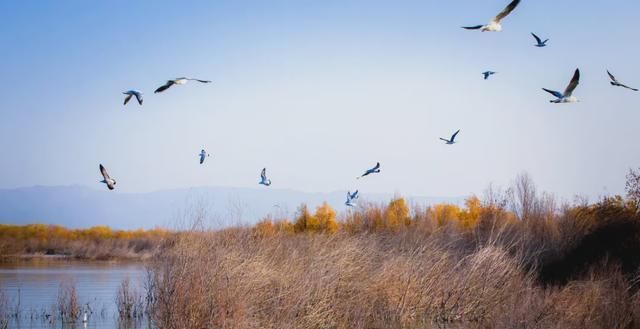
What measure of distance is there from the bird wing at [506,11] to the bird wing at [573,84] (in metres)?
2.26

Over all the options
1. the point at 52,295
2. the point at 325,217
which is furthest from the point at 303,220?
the point at 52,295

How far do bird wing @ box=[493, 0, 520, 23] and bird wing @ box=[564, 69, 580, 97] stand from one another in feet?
7.42

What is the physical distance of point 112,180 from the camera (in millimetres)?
17094

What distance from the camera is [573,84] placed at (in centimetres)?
1680

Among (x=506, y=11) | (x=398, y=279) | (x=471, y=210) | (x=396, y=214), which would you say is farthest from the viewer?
(x=471, y=210)

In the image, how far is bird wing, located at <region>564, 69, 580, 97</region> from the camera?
16616mm

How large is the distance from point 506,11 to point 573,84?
2.51m

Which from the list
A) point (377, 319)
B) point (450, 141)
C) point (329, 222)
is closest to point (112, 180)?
point (377, 319)

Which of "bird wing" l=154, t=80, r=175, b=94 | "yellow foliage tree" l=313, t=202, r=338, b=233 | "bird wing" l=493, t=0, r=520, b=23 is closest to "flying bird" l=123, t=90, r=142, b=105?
"bird wing" l=154, t=80, r=175, b=94

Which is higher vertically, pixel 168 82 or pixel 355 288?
pixel 168 82

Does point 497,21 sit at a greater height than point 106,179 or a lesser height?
greater

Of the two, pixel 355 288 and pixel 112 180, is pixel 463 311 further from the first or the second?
pixel 112 180

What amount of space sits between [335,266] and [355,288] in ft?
2.92

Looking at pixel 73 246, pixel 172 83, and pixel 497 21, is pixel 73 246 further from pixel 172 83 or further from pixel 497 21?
pixel 497 21
